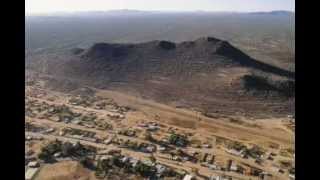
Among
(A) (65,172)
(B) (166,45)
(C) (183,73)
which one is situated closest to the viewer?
(A) (65,172)

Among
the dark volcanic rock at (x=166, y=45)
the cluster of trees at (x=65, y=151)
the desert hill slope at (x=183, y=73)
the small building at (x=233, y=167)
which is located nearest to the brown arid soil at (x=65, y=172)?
the cluster of trees at (x=65, y=151)

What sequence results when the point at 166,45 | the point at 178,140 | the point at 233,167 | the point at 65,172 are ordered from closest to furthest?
the point at 65,172 → the point at 233,167 → the point at 178,140 → the point at 166,45

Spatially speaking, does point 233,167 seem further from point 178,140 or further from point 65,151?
point 65,151

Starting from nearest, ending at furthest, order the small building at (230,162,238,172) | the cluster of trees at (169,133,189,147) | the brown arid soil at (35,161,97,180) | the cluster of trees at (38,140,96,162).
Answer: the brown arid soil at (35,161,97,180), the small building at (230,162,238,172), the cluster of trees at (38,140,96,162), the cluster of trees at (169,133,189,147)

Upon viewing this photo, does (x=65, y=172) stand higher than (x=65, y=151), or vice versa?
(x=65, y=151)

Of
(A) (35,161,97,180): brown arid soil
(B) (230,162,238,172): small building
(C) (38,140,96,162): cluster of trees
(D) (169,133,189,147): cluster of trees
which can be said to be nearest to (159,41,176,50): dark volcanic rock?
(D) (169,133,189,147): cluster of trees

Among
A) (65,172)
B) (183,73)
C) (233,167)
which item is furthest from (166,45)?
(65,172)

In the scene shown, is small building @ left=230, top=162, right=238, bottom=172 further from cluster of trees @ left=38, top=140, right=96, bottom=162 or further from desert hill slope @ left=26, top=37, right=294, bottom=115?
desert hill slope @ left=26, top=37, right=294, bottom=115

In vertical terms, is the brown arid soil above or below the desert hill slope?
below

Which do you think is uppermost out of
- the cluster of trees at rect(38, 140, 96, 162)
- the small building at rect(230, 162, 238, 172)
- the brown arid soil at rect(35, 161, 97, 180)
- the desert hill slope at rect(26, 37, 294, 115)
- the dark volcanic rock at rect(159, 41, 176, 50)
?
the dark volcanic rock at rect(159, 41, 176, 50)

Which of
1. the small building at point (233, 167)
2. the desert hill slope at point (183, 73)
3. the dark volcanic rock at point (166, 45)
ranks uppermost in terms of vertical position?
the dark volcanic rock at point (166, 45)

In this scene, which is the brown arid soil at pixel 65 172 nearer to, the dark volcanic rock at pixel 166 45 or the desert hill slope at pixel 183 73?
the desert hill slope at pixel 183 73
